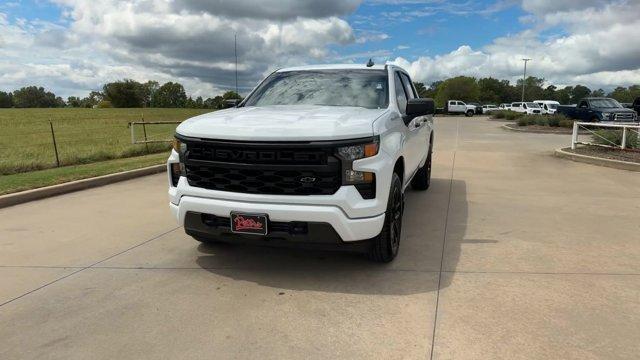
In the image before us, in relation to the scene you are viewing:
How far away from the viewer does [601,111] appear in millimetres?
24641

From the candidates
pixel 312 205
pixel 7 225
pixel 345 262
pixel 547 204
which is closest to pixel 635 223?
pixel 547 204

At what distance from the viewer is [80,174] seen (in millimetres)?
9453

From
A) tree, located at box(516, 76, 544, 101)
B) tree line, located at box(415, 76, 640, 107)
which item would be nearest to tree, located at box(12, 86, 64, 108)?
tree line, located at box(415, 76, 640, 107)

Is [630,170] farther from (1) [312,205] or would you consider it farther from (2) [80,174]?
(2) [80,174]

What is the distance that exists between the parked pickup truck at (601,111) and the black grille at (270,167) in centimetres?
2443

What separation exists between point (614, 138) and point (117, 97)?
12811cm

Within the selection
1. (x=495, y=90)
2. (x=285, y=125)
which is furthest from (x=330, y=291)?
(x=495, y=90)

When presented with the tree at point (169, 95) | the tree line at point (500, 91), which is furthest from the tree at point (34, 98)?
the tree line at point (500, 91)

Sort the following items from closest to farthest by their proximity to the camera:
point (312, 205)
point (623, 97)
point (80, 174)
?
point (312, 205) → point (80, 174) → point (623, 97)

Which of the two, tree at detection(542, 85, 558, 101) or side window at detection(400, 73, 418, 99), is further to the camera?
tree at detection(542, 85, 558, 101)

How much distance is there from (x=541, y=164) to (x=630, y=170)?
1.75 meters

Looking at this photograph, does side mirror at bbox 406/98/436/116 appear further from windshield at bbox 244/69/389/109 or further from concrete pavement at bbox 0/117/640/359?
concrete pavement at bbox 0/117/640/359

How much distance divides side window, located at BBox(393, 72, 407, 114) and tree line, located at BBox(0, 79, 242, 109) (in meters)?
118

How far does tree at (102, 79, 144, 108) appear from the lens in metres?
125
